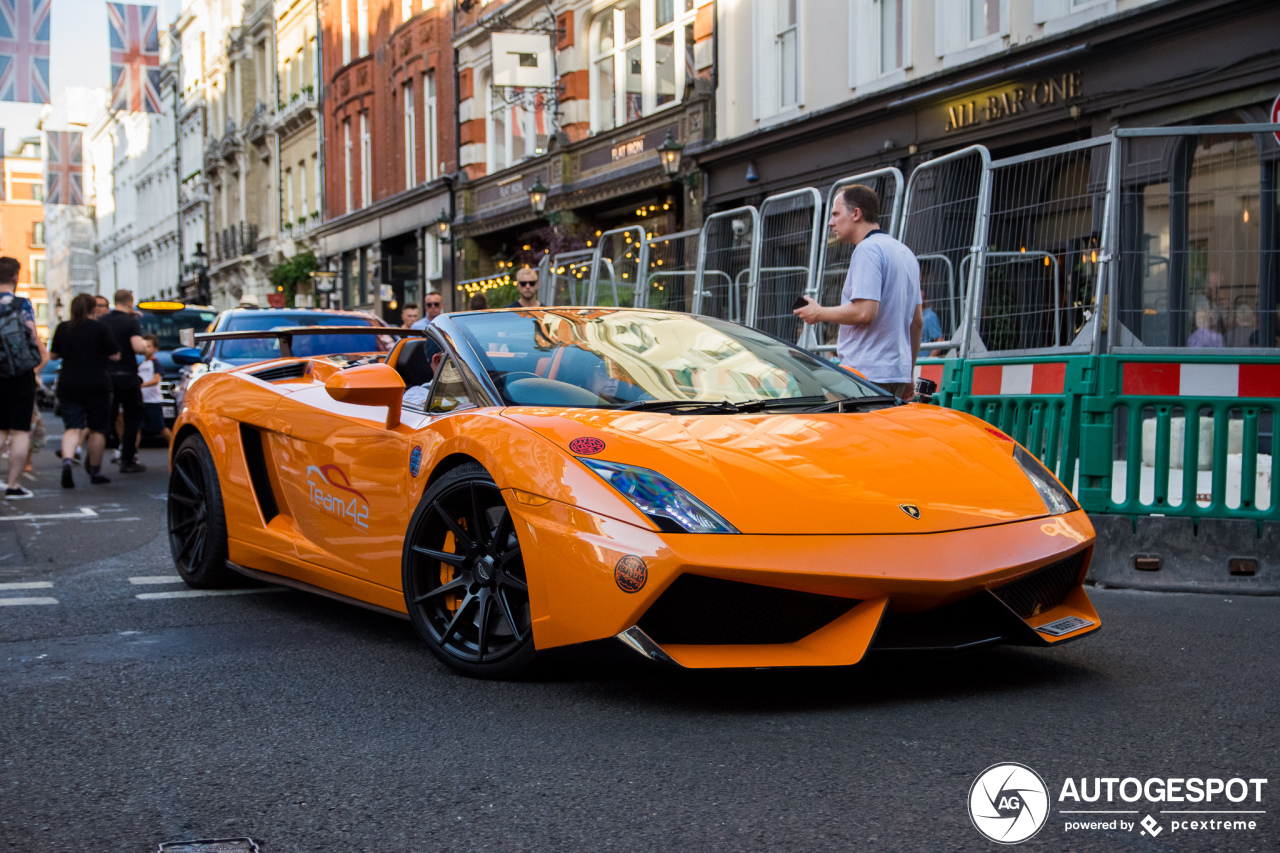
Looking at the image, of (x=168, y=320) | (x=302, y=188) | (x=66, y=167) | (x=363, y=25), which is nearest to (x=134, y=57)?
(x=363, y=25)

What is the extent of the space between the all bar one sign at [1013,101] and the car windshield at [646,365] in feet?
29.8

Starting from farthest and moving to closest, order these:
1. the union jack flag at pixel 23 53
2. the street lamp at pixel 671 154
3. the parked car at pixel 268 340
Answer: the union jack flag at pixel 23 53 < the street lamp at pixel 671 154 < the parked car at pixel 268 340

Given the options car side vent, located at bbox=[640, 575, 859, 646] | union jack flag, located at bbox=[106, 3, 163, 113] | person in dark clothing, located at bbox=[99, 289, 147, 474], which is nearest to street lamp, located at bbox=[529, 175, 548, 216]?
person in dark clothing, located at bbox=[99, 289, 147, 474]

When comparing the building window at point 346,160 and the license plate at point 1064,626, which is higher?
the building window at point 346,160

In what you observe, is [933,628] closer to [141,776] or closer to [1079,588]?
[1079,588]

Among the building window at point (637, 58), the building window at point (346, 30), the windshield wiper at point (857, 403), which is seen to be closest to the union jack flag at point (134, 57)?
the building window at point (346, 30)

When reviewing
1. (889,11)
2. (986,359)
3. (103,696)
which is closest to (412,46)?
(889,11)

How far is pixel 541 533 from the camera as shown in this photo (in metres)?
3.61

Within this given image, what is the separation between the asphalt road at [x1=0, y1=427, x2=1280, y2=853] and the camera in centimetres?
266

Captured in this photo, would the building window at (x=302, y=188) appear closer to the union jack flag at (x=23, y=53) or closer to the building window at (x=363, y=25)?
the building window at (x=363, y=25)

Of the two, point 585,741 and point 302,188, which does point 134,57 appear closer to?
point 302,188

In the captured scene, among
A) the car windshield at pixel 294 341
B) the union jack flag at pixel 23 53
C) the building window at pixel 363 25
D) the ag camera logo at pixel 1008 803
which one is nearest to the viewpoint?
the ag camera logo at pixel 1008 803

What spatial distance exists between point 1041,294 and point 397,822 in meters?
5.27

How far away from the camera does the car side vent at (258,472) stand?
17.4 ft
